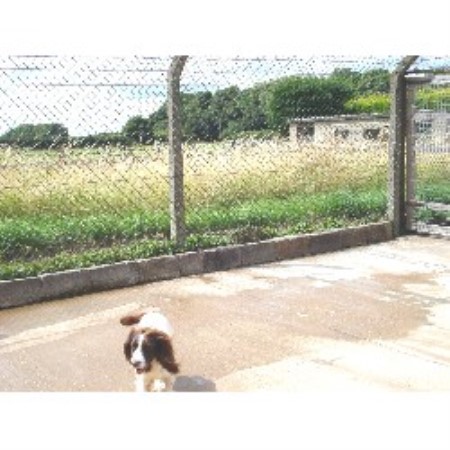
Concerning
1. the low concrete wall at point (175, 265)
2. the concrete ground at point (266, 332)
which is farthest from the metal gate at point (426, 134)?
the concrete ground at point (266, 332)

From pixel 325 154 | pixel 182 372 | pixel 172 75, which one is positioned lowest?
pixel 182 372

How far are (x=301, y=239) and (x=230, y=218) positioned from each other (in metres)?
0.73

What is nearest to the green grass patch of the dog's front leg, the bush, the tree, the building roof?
the tree

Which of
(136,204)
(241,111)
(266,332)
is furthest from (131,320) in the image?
(241,111)

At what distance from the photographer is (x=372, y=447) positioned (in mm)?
1660

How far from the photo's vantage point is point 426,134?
26.1ft

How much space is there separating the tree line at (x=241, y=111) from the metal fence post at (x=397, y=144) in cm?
47

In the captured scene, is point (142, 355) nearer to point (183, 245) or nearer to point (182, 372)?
point (182, 372)

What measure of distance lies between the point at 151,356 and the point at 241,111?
4.51 m

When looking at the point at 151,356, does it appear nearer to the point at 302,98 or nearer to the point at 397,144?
the point at 397,144

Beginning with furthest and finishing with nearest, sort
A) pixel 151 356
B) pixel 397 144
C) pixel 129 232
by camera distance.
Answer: pixel 397 144 → pixel 129 232 → pixel 151 356

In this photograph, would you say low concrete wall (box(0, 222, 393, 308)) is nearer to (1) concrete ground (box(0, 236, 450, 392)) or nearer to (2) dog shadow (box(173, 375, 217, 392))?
(1) concrete ground (box(0, 236, 450, 392))

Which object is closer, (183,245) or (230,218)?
Result: (183,245)

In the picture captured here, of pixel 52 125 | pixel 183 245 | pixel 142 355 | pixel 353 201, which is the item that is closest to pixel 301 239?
pixel 183 245
